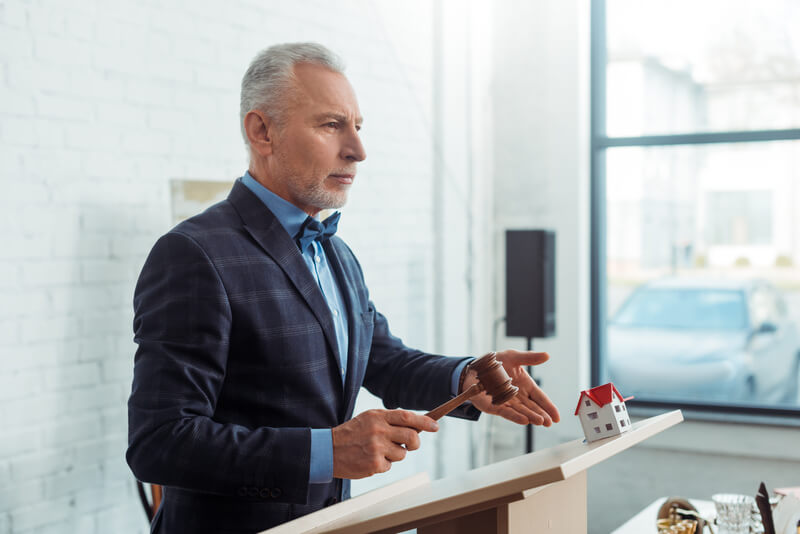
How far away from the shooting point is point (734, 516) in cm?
192

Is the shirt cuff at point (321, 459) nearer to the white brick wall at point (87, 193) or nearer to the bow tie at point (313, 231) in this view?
the bow tie at point (313, 231)

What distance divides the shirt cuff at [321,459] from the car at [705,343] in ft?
11.0

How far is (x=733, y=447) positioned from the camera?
13.0ft

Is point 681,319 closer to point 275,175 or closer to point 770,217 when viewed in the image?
point 770,217

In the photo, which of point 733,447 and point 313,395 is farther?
point 733,447

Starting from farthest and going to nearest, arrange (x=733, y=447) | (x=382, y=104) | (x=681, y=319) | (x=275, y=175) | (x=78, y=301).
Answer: (x=681, y=319) < (x=733, y=447) < (x=382, y=104) < (x=78, y=301) < (x=275, y=175)

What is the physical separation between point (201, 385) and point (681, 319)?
3.42 m

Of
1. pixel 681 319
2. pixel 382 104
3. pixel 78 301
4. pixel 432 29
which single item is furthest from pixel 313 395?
pixel 681 319

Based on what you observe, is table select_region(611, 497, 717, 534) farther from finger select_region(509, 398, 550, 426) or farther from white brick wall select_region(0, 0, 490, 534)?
white brick wall select_region(0, 0, 490, 534)

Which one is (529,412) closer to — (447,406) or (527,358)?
(527,358)

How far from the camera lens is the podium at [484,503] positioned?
990 mm

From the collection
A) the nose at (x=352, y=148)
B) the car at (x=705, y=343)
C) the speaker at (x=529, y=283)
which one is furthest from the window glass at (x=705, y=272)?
the nose at (x=352, y=148)

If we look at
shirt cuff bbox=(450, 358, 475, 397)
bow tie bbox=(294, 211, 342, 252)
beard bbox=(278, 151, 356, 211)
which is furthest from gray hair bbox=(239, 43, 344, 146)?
shirt cuff bbox=(450, 358, 475, 397)

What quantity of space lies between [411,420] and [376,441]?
0.06 meters
